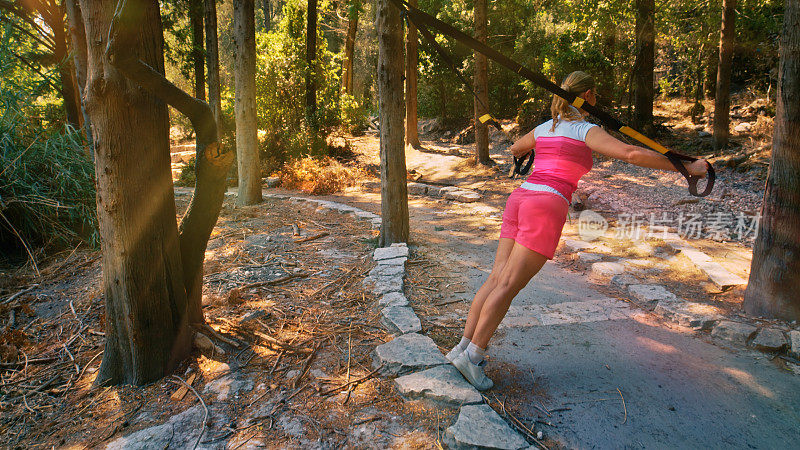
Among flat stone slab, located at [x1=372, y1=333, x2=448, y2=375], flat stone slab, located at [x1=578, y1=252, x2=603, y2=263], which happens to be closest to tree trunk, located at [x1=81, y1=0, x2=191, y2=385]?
flat stone slab, located at [x1=372, y1=333, x2=448, y2=375]

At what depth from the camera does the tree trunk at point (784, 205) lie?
3645 mm

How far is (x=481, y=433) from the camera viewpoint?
2328 mm

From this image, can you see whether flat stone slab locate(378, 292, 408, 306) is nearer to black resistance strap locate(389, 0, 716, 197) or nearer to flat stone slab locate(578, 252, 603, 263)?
black resistance strap locate(389, 0, 716, 197)

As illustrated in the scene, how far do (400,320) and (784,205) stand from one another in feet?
10.9

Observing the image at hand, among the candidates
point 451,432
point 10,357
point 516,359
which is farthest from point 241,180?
point 451,432

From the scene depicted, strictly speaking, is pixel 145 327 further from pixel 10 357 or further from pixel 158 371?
pixel 10 357

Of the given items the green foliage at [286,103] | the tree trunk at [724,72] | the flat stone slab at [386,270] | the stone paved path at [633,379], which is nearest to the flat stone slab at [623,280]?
the stone paved path at [633,379]

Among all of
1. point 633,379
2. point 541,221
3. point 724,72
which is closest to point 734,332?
point 633,379

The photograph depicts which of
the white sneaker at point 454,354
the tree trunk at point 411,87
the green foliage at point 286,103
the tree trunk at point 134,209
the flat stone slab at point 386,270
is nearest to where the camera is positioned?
the tree trunk at point 134,209

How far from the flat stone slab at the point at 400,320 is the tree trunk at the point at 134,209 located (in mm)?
1570

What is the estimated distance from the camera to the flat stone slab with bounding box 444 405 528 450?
225 cm

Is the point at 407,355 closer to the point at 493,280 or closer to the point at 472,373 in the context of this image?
the point at 472,373

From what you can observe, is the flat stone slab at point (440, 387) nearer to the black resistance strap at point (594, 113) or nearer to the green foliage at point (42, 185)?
the black resistance strap at point (594, 113)

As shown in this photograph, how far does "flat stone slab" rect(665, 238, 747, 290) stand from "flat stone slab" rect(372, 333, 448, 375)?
3.34m
